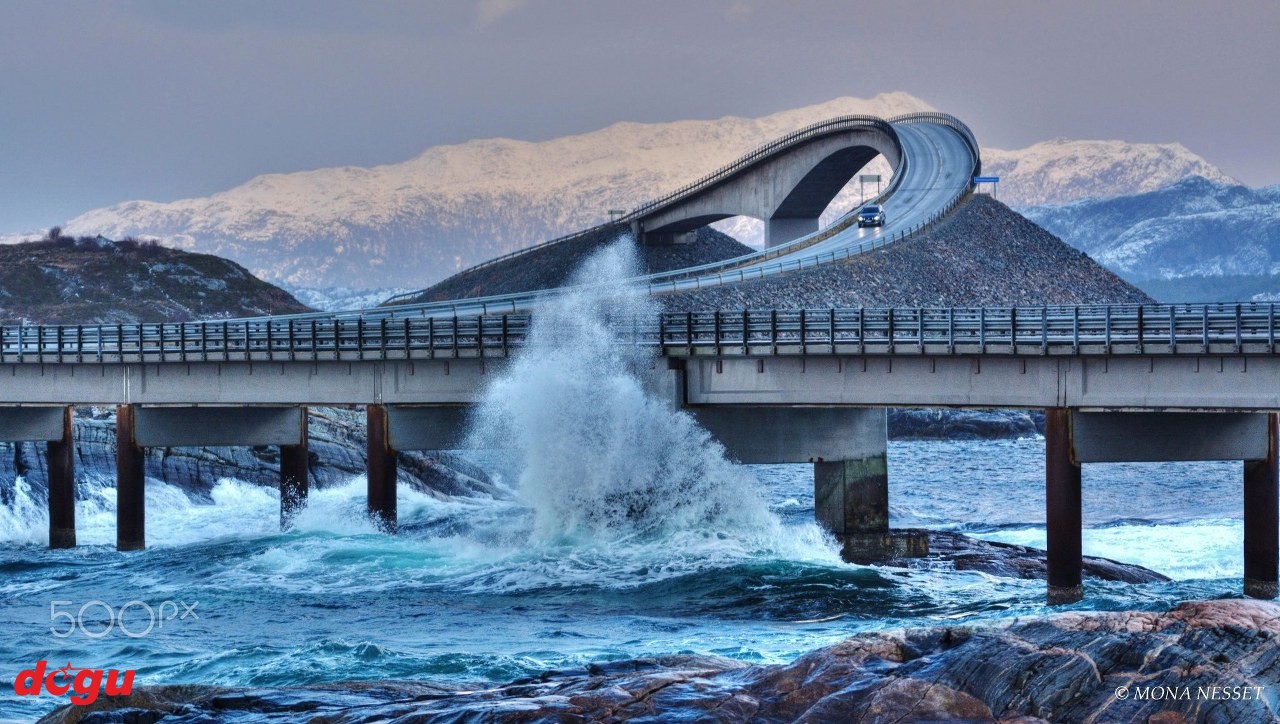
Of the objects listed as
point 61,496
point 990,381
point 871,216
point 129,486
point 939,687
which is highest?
point 871,216

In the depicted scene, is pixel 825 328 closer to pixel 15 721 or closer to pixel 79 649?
pixel 79 649

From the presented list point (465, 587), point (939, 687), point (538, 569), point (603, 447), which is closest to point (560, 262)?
point (603, 447)

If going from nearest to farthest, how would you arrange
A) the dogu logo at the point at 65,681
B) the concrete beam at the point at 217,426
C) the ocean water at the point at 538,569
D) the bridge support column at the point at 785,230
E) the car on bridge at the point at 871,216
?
the dogu logo at the point at 65,681
the ocean water at the point at 538,569
the concrete beam at the point at 217,426
the car on bridge at the point at 871,216
the bridge support column at the point at 785,230

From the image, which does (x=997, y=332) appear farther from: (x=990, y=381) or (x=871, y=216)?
(x=871, y=216)

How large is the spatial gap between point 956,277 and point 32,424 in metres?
70.1

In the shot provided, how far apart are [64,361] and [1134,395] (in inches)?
1391

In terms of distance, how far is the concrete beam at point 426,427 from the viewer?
160 ft

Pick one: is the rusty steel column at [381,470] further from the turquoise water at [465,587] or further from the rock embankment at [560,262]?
the rock embankment at [560,262]

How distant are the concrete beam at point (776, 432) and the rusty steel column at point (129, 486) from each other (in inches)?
766

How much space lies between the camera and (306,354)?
49594 mm

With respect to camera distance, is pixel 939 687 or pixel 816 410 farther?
pixel 816 410

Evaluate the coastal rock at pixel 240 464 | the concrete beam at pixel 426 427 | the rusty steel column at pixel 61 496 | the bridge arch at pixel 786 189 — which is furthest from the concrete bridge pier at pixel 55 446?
the bridge arch at pixel 786 189

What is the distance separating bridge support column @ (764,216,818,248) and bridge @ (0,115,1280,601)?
7862 centimetres

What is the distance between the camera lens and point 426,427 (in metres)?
49.0
